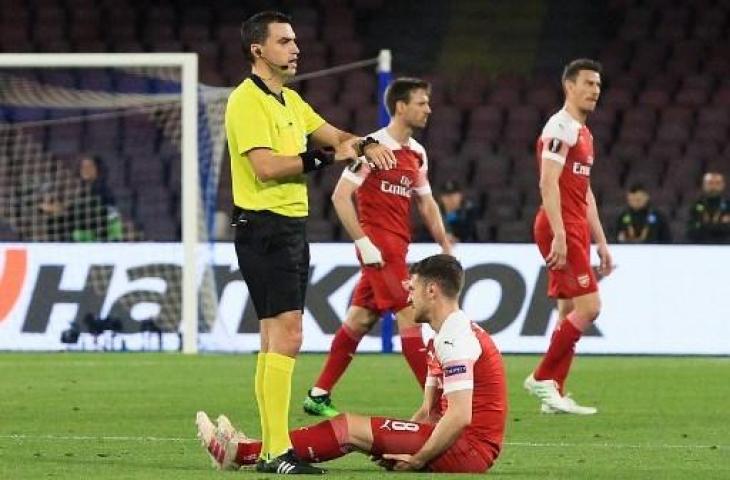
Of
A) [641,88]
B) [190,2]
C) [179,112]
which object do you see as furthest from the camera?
[190,2]

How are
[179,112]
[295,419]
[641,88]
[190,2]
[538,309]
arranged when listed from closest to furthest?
[295,419] < [538,309] < [179,112] < [641,88] < [190,2]

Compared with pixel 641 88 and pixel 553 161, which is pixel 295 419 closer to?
pixel 553 161

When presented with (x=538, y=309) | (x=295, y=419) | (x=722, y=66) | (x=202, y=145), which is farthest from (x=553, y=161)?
(x=722, y=66)

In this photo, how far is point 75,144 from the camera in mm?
21906

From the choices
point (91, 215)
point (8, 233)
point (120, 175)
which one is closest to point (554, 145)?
point (91, 215)

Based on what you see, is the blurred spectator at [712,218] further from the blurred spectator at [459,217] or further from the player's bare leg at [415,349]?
the player's bare leg at [415,349]

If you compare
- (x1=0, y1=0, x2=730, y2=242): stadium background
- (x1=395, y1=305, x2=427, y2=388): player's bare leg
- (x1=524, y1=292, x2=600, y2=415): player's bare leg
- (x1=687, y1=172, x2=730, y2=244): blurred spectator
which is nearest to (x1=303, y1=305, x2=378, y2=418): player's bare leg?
(x1=395, y1=305, x2=427, y2=388): player's bare leg

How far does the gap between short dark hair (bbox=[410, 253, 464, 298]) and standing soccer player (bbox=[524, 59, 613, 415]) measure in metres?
3.69

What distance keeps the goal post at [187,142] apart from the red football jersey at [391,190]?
17.5 feet

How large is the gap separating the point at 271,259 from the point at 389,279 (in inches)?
131

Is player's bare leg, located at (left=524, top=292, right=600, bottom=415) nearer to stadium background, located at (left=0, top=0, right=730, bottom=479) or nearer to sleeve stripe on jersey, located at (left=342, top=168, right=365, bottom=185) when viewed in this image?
stadium background, located at (left=0, top=0, right=730, bottom=479)

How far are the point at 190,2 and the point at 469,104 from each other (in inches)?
179

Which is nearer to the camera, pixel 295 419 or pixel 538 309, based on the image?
pixel 295 419

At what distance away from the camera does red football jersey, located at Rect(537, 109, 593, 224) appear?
1162 cm
